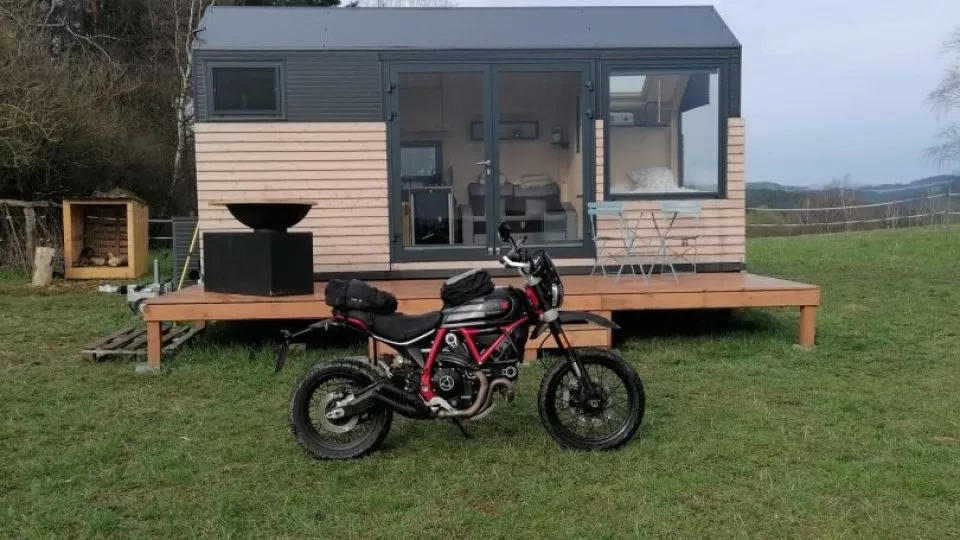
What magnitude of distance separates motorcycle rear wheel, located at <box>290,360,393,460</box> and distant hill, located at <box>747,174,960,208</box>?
63.4 ft

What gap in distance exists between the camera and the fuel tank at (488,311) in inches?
146

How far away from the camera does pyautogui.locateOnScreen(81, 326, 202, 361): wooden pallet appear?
19.6 ft

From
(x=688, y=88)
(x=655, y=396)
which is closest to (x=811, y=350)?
(x=655, y=396)

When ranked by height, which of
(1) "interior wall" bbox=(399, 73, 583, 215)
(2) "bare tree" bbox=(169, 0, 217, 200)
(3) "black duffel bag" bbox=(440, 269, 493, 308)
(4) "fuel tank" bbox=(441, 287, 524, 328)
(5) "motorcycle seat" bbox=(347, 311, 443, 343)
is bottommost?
(5) "motorcycle seat" bbox=(347, 311, 443, 343)

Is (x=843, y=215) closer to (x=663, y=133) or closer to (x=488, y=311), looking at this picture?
(x=663, y=133)

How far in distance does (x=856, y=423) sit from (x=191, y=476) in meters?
3.19

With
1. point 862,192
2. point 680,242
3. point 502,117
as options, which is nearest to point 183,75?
point 502,117

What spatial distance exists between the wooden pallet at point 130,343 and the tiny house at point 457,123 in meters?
0.93

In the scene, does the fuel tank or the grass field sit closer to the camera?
the grass field

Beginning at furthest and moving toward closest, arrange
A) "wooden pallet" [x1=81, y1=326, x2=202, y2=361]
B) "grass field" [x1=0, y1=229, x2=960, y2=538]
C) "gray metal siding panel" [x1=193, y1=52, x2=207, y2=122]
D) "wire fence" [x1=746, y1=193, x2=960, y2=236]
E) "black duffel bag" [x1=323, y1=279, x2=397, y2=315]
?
"wire fence" [x1=746, y1=193, x2=960, y2=236], "gray metal siding panel" [x1=193, y1=52, x2=207, y2=122], "wooden pallet" [x1=81, y1=326, x2=202, y2=361], "black duffel bag" [x1=323, y1=279, x2=397, y2=315], "grass field" [x1=0, y1=229, x2=960, y2=538]

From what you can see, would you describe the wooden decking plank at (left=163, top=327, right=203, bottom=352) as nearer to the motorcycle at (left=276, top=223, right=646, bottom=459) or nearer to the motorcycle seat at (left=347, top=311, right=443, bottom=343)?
the motorcycle at (left=276, top=223, right=646, bottom=459)

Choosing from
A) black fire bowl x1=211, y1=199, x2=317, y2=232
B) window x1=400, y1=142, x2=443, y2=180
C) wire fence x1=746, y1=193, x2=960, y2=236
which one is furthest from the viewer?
wire fence x1=746, y1=193, x2=960, y2=236

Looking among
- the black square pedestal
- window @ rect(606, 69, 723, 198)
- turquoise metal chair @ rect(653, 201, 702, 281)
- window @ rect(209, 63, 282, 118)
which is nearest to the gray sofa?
window @ rect(606, 69, 723, 198)

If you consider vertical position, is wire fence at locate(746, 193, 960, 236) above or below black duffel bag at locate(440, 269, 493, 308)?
above
